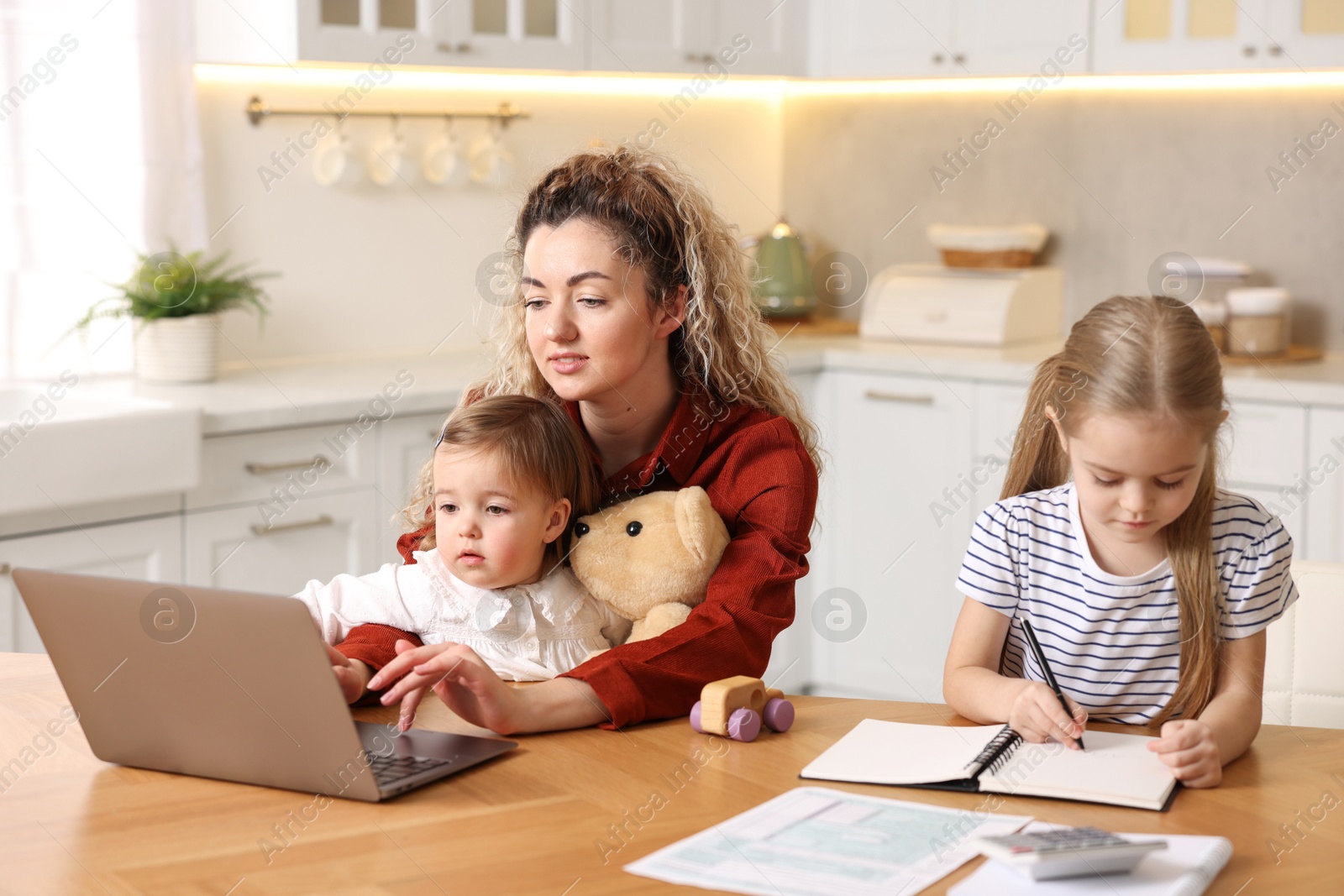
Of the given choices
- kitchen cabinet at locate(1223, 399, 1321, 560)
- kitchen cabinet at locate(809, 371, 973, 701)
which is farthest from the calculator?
kitchen cabinet at locate(809, 371, 973, 701)

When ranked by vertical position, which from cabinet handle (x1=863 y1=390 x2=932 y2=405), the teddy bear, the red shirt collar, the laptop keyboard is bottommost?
the laptop keyboard

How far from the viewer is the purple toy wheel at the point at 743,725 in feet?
4.22

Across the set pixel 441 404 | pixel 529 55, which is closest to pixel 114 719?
pixel 441 404

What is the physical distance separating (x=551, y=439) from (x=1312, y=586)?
0.85m

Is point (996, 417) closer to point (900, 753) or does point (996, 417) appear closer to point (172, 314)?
point (172, 314)

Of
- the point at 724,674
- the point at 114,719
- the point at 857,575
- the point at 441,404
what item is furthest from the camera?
the point at 857,575

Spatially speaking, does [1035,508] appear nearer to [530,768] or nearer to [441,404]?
[530,768]

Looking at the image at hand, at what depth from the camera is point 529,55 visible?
3.34 meters

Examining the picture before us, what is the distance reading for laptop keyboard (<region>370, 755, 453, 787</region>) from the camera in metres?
1.15

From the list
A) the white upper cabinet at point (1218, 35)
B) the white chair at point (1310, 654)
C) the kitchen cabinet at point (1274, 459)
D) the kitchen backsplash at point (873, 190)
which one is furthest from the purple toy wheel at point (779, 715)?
the white upper cabinet at point (1218, 35)

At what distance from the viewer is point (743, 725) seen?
129 cm

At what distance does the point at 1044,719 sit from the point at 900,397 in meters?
2.16

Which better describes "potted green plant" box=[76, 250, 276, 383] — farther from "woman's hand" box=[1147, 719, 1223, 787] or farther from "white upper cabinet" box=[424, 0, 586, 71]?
"woman's hand" box=[1147, 719, 1223, 787]

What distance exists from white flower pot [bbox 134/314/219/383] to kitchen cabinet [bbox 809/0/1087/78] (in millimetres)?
1781
